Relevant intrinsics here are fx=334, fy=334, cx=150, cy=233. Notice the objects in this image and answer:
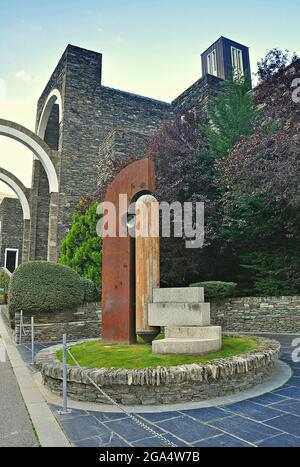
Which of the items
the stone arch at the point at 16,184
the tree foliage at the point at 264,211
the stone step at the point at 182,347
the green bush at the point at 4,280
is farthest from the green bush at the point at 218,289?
the green bush at the point at 4,280

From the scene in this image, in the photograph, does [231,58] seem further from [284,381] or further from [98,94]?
[284,381]

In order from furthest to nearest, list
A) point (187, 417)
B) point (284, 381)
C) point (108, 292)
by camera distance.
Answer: point (108, 292)
point (284, 381)
point (187, 417)

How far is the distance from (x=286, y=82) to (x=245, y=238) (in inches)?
206

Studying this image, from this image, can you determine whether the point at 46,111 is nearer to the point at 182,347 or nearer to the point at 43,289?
the point at 43,289

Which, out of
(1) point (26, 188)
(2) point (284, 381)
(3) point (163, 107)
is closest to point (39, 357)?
(2) point (284, 381)

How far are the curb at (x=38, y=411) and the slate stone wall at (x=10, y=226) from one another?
24.5 meters

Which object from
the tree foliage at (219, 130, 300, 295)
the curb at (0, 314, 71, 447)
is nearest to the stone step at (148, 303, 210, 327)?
the curb at (0, 314, 71, 447)

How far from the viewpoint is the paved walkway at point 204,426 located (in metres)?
2.98

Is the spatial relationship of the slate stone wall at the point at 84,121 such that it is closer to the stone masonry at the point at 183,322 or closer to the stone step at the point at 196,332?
the stone masonry at the point at 183,322

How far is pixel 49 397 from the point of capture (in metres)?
4.53

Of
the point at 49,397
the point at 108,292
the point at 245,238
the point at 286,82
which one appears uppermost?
the point at 286,82

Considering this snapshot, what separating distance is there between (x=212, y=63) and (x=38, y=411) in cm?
3836

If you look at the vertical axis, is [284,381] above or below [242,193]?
below

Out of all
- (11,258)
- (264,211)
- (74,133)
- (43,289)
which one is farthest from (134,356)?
(11,258)
